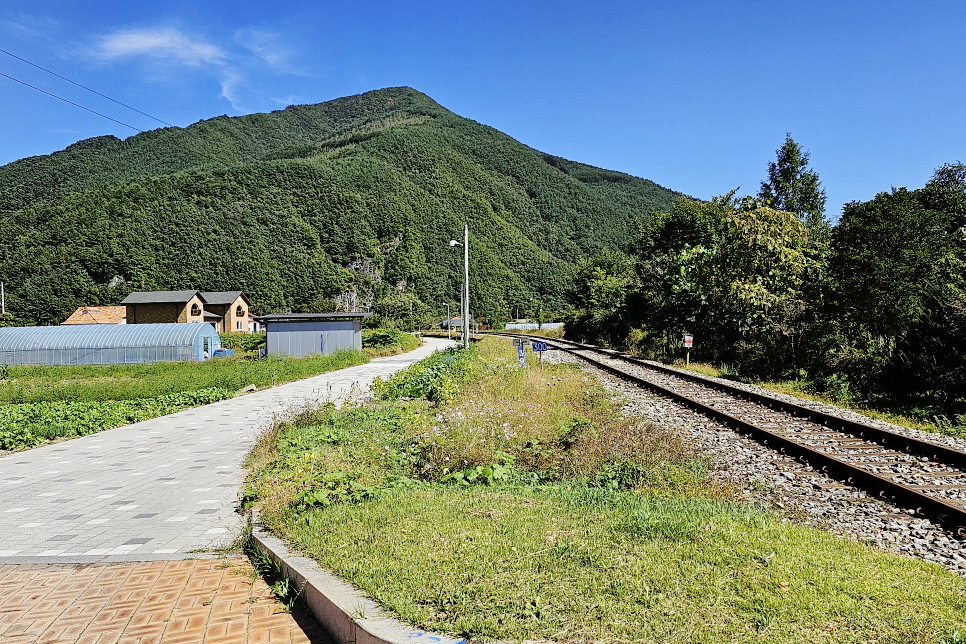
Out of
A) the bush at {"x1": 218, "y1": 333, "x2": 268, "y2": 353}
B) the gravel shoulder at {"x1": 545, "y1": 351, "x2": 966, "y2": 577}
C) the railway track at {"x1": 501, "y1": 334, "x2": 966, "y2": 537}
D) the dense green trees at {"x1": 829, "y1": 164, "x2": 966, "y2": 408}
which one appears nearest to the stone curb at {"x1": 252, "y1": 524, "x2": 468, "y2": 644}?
the gravel shoulder at {"x1": 545, "y1": 351, "x2": 966, "y2": 577}

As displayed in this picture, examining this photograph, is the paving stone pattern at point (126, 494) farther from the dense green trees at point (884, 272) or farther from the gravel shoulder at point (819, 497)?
the dense green trees at point (884, 272)

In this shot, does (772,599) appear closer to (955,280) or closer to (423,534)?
(423,534)

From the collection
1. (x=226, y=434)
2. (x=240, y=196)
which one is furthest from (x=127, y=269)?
(x=226, y=434)

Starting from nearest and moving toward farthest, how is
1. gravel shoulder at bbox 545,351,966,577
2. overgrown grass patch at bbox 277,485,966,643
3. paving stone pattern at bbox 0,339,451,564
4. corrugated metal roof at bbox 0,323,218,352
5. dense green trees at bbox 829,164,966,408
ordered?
overgrown grass patch at bbox 277,485,966,643 < gravel shoulder at bbox 545,351,966,577 < paving stone pattern at bbox 0,339,451,564 < dense green trees at bbox 829,164,966,408 < corrugated metal roof at bbox 0,323,218,352

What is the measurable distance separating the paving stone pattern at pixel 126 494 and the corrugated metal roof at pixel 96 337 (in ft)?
81.6

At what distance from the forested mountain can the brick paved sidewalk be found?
2715 inches

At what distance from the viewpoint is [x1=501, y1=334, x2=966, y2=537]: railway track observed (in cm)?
580

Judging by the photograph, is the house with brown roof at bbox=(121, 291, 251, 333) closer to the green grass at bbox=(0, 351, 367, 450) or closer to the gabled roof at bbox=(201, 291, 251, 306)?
the gabled roof at bbox=(201, 291, 251, 306)

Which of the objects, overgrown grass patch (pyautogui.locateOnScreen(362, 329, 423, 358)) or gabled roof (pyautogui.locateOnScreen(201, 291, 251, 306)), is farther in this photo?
gabled roof (pyautogui.locateOnScreen(201, 291, 251, 306))

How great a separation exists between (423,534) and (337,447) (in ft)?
11.5

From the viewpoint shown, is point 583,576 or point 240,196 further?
point 240,196

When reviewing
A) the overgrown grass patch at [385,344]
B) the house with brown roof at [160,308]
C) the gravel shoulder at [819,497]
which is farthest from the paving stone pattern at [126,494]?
the house with brown roof at [160,308]

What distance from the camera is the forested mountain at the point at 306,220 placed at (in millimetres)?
88312

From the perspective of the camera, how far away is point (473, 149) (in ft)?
600
